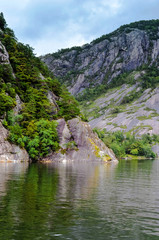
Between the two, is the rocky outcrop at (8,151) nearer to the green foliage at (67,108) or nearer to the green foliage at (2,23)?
the green foliage at (67,108)

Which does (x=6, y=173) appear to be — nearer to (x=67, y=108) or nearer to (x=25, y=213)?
(x=25, y=213)

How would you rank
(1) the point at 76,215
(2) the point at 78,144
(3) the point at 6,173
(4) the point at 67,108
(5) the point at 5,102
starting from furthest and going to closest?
(4) the point at 67,108
(2) the point at 78,144
(5) the point at 5,102
(3) the point at 6,173
(1) the point at 76,215

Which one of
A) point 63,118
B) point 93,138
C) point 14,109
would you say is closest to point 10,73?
point 14,109

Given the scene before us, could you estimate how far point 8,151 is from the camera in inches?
2977

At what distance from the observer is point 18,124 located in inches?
3401

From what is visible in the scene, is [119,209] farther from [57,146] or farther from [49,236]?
[57,146]

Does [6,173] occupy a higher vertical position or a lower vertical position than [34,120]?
lower

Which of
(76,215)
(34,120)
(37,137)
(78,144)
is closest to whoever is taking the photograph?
(76,215)

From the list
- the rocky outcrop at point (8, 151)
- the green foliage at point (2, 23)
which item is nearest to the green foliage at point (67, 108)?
the rocky outcrop at point (8, 151)

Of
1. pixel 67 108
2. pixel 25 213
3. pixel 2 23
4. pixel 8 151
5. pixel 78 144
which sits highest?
pixel 2 23

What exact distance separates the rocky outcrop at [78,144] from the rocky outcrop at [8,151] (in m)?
13.0

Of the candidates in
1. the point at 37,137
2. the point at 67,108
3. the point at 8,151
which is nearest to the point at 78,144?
the point at 37,137

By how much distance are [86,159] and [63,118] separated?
19105mm

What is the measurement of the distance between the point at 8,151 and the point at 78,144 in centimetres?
3024
